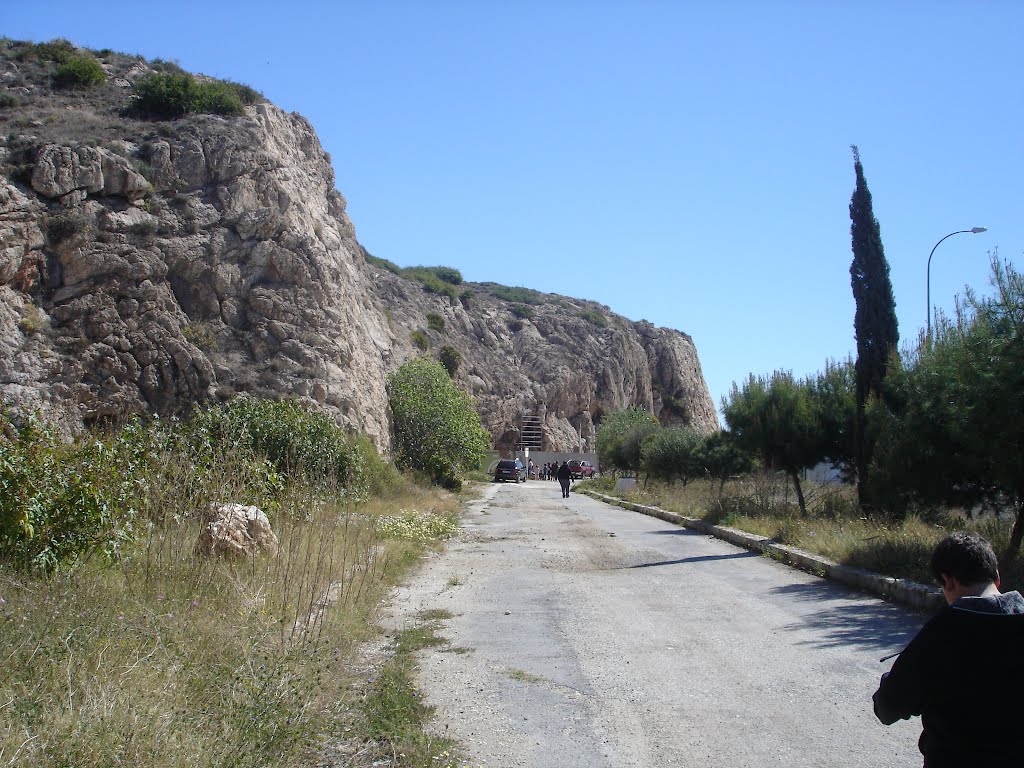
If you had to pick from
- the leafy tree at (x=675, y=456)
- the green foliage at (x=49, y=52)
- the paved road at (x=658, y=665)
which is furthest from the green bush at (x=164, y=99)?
the paved road at (x=658, y=665)

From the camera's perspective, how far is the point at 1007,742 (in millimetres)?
2523

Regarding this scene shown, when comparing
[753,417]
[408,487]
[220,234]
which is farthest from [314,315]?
[753,417]

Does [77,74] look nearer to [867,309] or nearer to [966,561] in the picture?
[867,309]

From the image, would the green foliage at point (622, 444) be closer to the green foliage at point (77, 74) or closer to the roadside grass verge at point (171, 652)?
the green foliage at point (77, 74)

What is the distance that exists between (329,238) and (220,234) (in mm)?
5404

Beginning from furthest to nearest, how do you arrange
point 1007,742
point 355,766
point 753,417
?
1. point 753,417
2. point 355,766
3. point 1007,742

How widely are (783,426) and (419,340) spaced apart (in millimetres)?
45450

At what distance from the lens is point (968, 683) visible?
2543 mm

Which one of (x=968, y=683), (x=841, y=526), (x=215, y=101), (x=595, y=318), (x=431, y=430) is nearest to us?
(x=968, y=683)

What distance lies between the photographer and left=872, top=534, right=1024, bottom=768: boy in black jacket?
2.53 metres

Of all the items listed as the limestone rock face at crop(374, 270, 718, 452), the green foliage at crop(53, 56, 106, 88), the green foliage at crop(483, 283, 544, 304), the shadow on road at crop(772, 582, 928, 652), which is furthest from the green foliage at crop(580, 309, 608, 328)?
the shadow on road at crop(772, 582, 928, 652)

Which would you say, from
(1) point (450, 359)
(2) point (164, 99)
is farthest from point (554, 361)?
(2) point (164, 99)

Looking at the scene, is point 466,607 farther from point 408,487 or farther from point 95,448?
point 408,487

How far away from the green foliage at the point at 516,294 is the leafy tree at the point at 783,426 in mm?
75586
